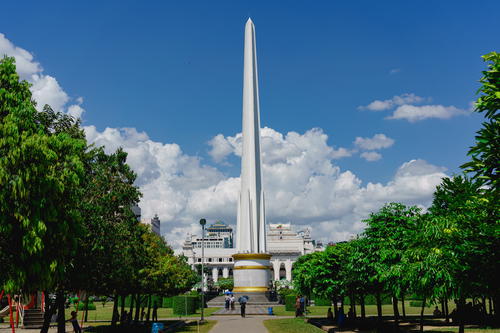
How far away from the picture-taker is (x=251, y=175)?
60.7 metres

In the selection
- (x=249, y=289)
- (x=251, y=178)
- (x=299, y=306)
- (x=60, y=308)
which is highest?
(x=251, y=178)

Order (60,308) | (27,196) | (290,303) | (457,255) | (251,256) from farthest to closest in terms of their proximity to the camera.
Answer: (251,256) < (290,303) < (60,308) < (457,255) < (27,196)

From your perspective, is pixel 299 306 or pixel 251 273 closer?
pixel 299 306

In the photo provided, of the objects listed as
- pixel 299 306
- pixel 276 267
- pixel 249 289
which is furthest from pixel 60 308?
pixel 276 267

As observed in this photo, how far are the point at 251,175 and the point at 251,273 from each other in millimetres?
11862

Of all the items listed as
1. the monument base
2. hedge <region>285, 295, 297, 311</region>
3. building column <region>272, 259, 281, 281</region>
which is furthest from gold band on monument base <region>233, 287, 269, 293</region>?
building column <region>272, 259, 281, 281</region>

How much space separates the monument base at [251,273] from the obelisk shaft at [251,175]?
183cm

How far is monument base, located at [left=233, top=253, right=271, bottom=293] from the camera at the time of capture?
56.8 meters

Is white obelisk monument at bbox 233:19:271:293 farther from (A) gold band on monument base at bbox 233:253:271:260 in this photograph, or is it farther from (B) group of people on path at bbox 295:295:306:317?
(B) group of people on path at bbox 295:295:306:317

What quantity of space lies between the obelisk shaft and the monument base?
183cm

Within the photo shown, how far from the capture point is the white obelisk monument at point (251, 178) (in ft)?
196

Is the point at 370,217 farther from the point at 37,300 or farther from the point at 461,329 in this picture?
the point at 37,300

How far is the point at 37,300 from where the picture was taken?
36406mm

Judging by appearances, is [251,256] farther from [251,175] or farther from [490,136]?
[490,136]
